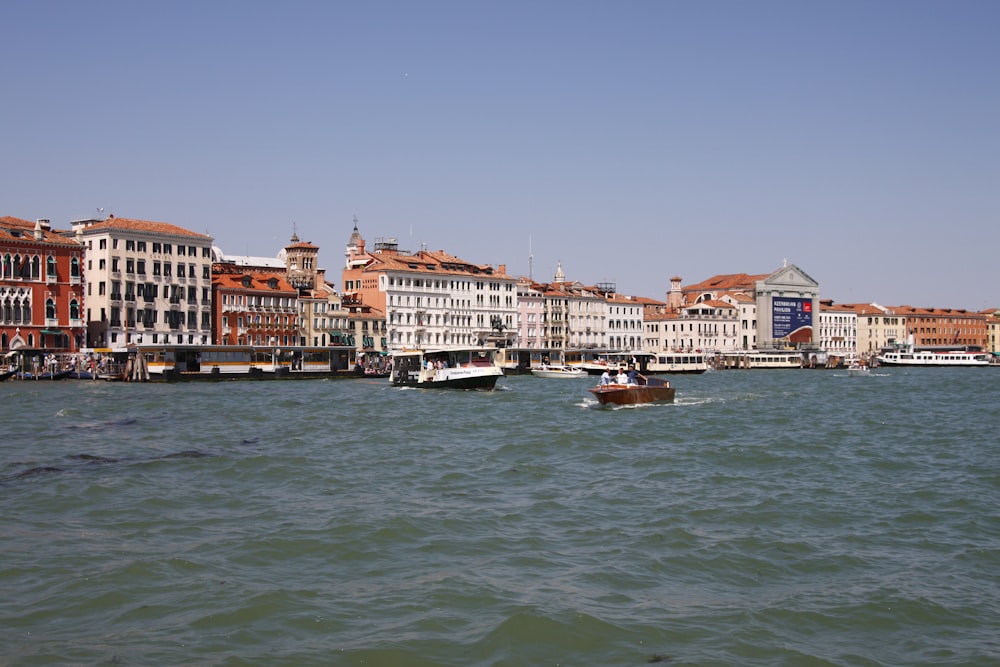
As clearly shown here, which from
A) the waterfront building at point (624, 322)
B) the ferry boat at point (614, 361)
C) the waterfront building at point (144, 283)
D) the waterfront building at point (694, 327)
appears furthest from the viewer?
the waterfront building at point (694, 327)

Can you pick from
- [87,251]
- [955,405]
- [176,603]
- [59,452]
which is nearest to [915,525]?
[176,603]

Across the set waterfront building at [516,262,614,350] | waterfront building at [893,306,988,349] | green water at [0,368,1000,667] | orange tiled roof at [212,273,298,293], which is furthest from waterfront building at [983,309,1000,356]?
green water at [0,368,1000,667]

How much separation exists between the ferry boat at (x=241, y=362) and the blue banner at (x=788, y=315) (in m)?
63.3

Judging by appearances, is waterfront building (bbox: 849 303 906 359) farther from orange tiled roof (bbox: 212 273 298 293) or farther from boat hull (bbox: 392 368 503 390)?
boat hull (bbox: 392 368 503 390)

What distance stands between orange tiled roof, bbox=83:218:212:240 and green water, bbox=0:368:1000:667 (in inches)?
1803

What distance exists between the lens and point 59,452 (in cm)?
2144

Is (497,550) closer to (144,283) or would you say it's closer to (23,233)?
(23,233)

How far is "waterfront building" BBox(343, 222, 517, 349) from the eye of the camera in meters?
87.9

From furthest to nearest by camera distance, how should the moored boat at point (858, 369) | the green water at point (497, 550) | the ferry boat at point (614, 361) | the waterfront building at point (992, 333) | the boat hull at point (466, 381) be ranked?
the waterfront building at point (992, 333)
the moored boat at point (858, 369)
the ferry boat at point (614, 361)
the boat hull at point (466, 381)
the green water at point (497, 550)

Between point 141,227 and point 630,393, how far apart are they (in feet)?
147

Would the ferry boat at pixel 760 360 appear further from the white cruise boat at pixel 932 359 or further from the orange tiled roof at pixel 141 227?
the orange tiled roof at pixel 141 227

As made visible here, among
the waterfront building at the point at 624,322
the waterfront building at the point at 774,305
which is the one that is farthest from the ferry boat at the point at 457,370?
the waterfront building at the point at 774,305

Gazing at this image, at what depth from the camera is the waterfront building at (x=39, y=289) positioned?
5962cm

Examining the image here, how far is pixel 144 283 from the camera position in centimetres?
6988
